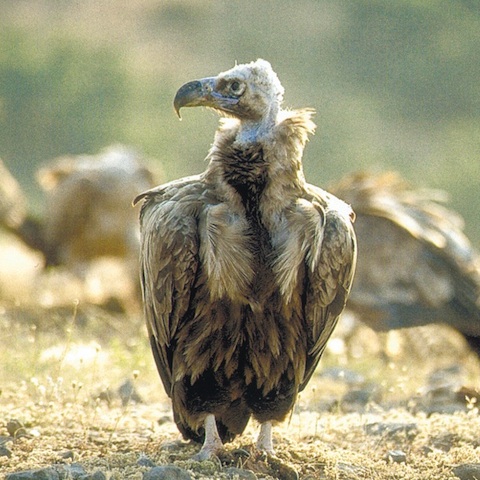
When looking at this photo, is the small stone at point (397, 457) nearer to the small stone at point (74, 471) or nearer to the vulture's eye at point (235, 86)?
the small stone at point (74, 471)

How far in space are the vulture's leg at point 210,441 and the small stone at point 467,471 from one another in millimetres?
1084

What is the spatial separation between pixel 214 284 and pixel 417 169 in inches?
866

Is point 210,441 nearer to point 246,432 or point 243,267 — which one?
point 246,432

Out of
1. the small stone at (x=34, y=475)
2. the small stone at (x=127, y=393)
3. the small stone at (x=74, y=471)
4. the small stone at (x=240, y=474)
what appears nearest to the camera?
the small stone at (x=34, y=475)

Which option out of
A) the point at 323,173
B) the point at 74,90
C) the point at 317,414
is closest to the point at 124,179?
the point at 317,414

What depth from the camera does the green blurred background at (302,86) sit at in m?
27.6

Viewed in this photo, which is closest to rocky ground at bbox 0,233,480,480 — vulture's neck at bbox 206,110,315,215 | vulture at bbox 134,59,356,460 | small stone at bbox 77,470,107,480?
small stone at bbox 77,470,107,480

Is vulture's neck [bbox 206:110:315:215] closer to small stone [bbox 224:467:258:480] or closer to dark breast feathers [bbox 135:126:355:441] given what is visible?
dark breast feathers [bbox 135:126:355:441]

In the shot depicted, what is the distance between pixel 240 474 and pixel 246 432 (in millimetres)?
1071

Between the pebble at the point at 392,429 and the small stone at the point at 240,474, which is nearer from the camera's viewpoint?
the small stone at the point at 240,474

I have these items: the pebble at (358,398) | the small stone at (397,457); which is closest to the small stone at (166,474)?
the small stone at (397,457)

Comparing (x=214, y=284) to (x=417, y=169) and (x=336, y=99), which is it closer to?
(x=417, y=169)

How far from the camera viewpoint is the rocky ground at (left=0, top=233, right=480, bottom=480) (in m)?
5.53

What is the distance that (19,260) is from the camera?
520 inches
